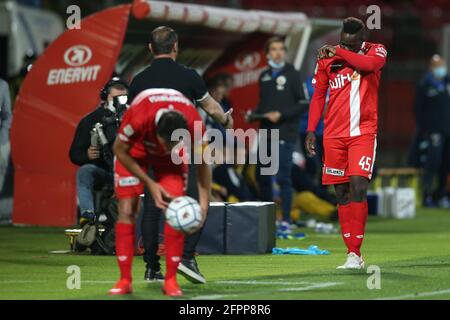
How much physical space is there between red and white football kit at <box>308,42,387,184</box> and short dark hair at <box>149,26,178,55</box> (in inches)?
66.3

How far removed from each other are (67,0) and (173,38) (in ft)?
63.3

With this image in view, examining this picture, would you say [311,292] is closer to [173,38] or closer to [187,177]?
[187,177]

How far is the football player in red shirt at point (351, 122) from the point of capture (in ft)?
37.2

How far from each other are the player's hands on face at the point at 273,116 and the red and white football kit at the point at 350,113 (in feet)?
14.8

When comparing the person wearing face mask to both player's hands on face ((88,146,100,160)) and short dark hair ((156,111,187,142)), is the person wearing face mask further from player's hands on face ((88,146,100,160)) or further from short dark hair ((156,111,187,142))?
short dark hair ((156,111,187,142))

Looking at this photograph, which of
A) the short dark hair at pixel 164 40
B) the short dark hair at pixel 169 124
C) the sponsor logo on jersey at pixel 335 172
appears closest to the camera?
the short dark hair at pixel 169 124

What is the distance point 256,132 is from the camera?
18.8m

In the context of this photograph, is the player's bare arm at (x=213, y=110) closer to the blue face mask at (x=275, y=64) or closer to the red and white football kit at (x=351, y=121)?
the red and white football kit at (x=351, y=121)

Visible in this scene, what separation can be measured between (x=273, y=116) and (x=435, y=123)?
6688 millimetres

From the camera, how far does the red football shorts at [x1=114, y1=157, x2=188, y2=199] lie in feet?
31.0

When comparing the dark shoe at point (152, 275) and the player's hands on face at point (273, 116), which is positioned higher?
the player's hands on face at point (273, 116)

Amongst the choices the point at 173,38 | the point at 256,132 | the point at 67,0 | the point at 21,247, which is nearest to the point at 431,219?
the point at 256,132

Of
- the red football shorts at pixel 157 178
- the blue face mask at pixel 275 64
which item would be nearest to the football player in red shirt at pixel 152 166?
the red football shorts at pixel 157 178

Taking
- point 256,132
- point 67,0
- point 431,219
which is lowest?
point 431,219
